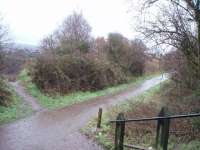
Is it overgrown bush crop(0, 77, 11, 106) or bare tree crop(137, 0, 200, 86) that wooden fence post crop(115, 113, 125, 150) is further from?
overgrown bush crop(0, 77, 11, 106)

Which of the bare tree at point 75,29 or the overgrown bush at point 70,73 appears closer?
the overgrown bush at point 70,73

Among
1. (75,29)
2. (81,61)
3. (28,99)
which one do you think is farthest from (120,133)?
(75,29)

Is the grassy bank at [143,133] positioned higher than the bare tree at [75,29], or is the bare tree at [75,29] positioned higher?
the bare tree at [75,29]

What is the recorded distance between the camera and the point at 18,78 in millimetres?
27031

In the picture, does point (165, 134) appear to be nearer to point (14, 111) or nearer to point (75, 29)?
point (14, 111)

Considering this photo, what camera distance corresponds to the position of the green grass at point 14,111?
13.0m

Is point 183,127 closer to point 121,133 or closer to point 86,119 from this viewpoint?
point 121,133

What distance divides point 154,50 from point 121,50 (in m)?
19.6

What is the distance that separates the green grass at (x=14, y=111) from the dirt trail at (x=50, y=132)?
58 cm

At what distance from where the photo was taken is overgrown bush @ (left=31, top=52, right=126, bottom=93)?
21.2 m

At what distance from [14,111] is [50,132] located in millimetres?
4501

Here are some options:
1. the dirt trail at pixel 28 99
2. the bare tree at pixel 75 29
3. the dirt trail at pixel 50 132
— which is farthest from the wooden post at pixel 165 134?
the bare tree at pixel 75 29

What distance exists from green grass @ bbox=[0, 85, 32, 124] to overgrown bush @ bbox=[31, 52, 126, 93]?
14.4ft

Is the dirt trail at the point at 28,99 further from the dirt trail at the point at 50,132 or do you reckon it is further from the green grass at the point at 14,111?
the dirt trail at the point at 50,132
